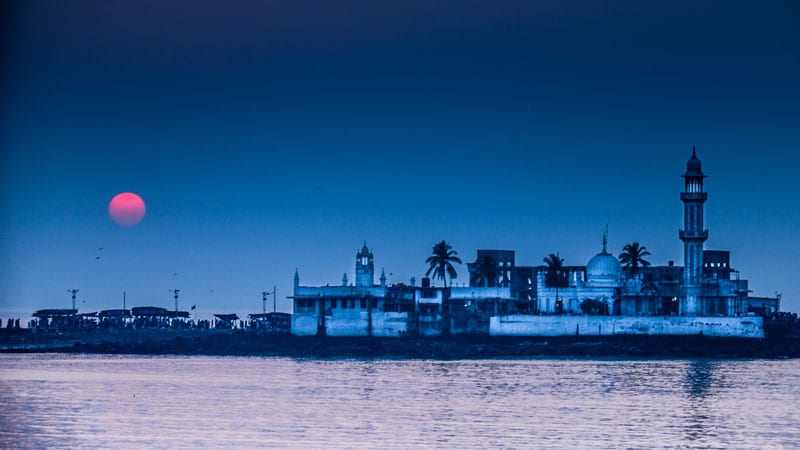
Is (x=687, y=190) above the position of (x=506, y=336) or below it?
A: above

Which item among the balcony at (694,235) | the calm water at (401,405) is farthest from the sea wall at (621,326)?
the calm water at (401,405)

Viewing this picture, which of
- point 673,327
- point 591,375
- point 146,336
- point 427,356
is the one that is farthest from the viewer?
point 146,336

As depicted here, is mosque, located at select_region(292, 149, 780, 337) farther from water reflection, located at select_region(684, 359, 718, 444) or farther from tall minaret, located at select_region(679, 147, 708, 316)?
water reflection, located at select_region(684, 359, 718, 444)

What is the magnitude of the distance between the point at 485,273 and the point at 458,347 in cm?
1662

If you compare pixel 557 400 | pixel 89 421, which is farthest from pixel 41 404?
pixel 557 400

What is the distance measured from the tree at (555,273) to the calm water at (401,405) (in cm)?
3078

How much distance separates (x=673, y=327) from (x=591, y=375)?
94.9 ft

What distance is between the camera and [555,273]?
13012 cm

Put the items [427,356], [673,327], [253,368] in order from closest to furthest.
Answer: [253,368], [427,356], [673,327]

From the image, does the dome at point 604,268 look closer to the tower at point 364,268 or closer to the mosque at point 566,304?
the mosque at point 566,304

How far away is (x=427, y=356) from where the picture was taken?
107 m

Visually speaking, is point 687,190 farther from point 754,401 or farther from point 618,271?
point 754,401

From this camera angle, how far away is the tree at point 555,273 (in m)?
129

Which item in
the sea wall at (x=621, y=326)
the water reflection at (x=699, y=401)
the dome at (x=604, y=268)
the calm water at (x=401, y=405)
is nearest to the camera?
the calm water at (x=401, y=405)
